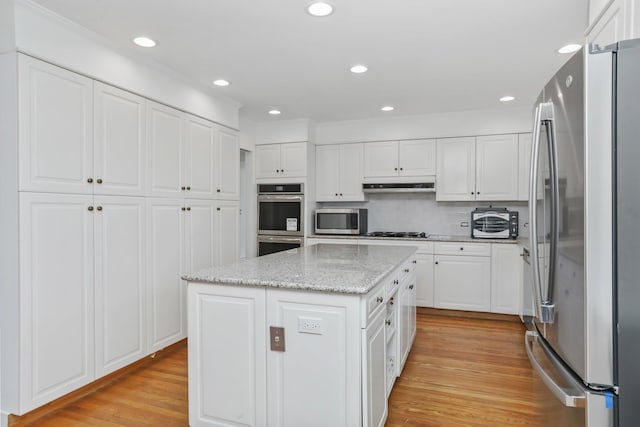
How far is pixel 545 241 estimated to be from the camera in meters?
1.49

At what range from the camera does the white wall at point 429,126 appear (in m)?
4.46

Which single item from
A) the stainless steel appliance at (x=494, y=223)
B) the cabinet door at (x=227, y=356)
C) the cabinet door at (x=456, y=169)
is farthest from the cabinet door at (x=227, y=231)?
the stainless steel appliance at (x=494, y=223)

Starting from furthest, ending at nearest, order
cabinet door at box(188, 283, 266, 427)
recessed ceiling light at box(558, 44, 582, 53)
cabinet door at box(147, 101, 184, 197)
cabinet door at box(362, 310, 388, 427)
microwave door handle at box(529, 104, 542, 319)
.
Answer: cabinet door at box(147, 101, 184, 197), recessed ceiling light at box(558, 44, 582, 53), cabinet door at box(188, 283, 266, 427), cabinet door at box(362, 310, 388, 427), microwave door handle at box(529, 104, 542, 319)

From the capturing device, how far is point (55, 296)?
91.0 inches

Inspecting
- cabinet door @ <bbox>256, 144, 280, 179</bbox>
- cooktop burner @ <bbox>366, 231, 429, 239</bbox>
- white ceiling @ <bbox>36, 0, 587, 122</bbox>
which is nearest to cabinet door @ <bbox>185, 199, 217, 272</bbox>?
white ceiling @ <bbox>36, 0, 587, 122</bbox>

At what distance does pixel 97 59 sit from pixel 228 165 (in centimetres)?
166

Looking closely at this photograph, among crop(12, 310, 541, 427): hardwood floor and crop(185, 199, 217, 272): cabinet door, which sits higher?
crop(185, 199, 217, 272): cabinet door

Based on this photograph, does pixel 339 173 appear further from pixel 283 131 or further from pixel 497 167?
pixel 497 167

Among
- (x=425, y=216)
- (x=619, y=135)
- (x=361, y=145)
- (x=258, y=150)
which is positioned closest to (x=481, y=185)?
(x=425, y=216)

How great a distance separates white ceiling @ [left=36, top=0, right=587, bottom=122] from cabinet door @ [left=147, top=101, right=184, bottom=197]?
409mm

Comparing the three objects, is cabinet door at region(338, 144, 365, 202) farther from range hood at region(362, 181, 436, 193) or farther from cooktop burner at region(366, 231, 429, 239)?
cooktop burner at region(366, 231, 429, 239)

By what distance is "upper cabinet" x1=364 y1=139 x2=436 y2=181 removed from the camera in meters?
4.77

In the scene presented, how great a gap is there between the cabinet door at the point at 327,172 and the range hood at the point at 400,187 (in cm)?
43

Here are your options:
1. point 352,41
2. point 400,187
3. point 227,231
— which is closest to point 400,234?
point 400,187
